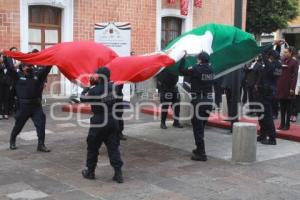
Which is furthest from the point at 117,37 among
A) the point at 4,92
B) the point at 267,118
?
the point at 267,118

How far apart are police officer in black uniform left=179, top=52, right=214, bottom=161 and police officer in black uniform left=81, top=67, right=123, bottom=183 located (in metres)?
1.81

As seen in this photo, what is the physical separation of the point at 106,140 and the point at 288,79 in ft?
17.9

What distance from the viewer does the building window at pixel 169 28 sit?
67.7ft

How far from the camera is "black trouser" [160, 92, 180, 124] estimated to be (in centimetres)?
1169

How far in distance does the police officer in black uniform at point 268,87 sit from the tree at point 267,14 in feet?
77.0

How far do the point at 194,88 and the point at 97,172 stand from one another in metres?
2.22

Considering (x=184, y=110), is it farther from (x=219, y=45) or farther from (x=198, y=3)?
(x=198, y=3)

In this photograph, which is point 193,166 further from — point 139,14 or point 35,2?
point 139,14

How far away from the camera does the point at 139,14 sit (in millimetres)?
19094

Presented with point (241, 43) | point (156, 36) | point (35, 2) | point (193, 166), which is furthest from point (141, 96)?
point (193, 166)

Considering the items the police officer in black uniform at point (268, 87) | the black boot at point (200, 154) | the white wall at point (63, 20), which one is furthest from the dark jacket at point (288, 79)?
the white wall at point (63, 20)

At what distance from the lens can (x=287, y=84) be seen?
436 inches

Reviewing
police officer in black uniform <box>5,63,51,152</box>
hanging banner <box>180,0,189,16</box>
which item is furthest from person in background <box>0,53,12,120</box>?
hanging banner <box>180,0,189,16</box>

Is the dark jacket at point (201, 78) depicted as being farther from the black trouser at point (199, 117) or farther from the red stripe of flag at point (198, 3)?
the red stripe of flag at point (198, 3)
